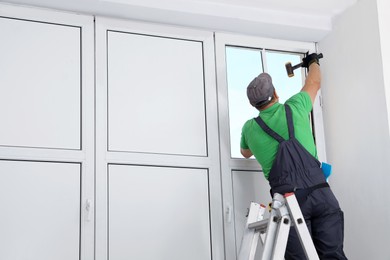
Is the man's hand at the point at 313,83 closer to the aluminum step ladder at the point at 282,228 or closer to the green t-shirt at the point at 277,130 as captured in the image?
the green t-shirt at the point at 277,130

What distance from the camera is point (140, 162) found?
3635mm

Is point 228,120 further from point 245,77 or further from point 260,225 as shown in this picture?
point 260,225

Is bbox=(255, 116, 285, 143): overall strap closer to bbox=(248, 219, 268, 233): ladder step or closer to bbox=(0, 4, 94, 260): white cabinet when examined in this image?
bbox=(248, 219, 268, 233): ladder step

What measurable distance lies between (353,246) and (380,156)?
596 millimetres

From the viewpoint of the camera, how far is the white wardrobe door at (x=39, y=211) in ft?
10.8

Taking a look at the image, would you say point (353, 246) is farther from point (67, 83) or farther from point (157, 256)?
point (67, 83)

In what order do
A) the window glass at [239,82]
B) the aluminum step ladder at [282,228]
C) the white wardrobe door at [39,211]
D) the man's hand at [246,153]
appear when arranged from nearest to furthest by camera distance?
the aluminum step ladder at [282,228] → the white wardrobe door at [39,211] → the man's hand at [246,153] → the window glass at [239,82]

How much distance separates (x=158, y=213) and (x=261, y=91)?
2.97 feet

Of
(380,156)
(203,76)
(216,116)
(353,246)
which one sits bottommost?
(353,246)

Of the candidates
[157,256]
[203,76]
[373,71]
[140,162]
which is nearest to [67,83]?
[140,162]

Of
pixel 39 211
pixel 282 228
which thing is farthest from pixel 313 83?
pixel 39 211

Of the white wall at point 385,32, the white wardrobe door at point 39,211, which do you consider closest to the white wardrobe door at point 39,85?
the white wardrobe door at point 39,211

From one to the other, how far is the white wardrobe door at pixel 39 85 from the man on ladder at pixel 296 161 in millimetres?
1007

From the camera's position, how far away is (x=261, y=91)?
341 centimetres
